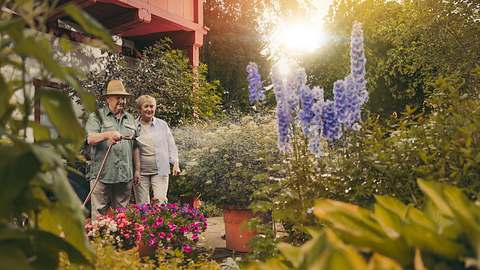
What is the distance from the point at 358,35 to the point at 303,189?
1.00 m

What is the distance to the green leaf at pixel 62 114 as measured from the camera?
1598 millimetres

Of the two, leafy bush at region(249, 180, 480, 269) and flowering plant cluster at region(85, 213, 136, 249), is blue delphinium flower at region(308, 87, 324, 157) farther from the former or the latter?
flowering plant cluster at region(85, 213, 136, 249)

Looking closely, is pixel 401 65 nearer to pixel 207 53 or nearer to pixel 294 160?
pixel 207 53

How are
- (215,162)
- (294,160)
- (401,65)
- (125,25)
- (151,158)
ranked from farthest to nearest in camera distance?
(401,65), (125,25), (215,162), (151,158), (294,160)

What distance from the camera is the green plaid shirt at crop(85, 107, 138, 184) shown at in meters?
6.71

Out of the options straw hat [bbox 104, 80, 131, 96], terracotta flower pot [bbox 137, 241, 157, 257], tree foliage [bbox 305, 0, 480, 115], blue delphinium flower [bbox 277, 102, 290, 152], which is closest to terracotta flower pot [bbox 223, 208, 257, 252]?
terracotta flower pot [bbox 137, 241, 157, 257]

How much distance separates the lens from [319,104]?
4023 mm

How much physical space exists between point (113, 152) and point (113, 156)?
0.04 metres

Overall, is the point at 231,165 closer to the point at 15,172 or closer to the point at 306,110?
the point at 306,110

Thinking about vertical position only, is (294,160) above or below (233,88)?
below

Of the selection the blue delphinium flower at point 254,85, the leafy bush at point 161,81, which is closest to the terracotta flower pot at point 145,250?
the blue delphinium flower at point 254,85

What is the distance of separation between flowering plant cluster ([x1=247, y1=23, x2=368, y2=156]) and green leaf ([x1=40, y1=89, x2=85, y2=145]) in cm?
241

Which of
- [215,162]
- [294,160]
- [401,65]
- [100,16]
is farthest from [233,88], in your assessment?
[294,160]

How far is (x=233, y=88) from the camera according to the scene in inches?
880
